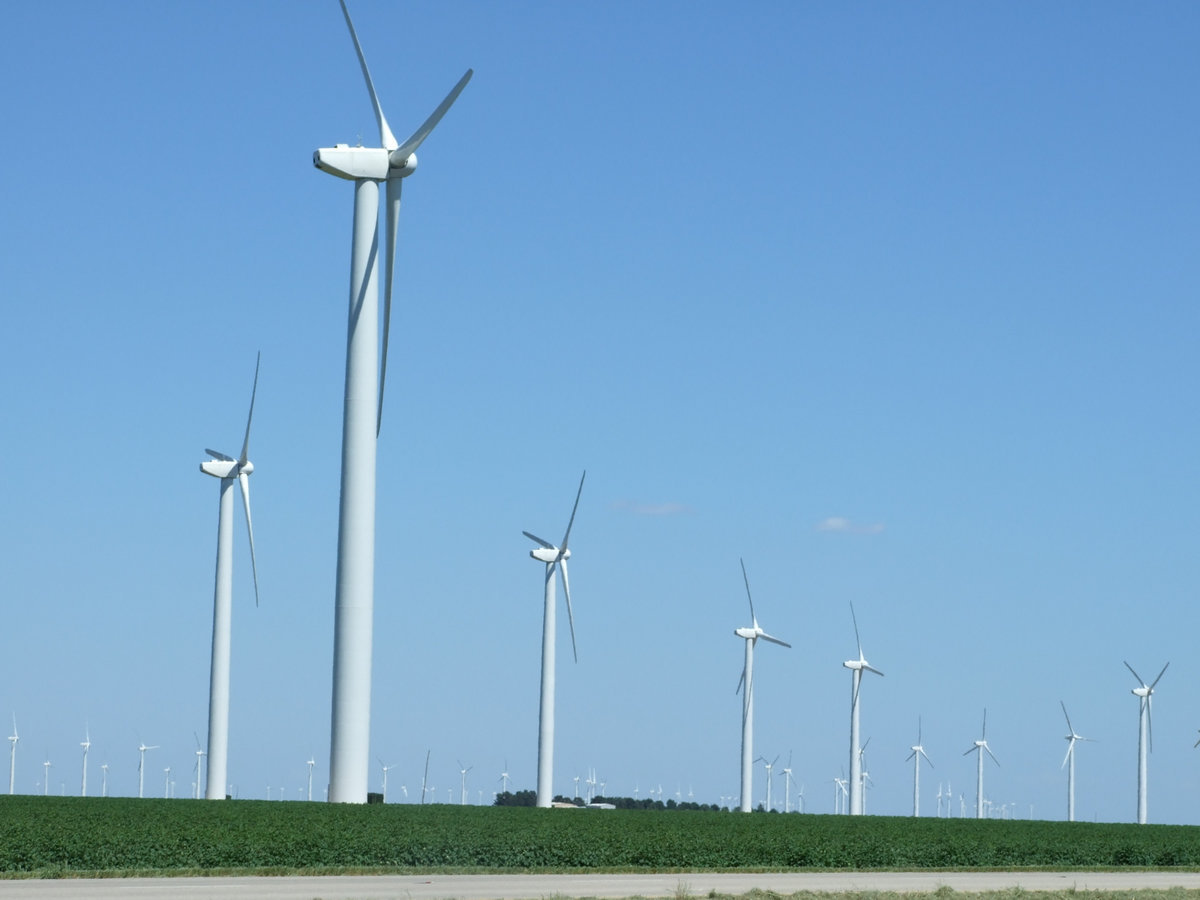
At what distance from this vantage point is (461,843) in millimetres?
48812

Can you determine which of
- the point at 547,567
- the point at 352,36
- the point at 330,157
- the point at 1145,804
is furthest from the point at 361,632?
the point at 1145,804

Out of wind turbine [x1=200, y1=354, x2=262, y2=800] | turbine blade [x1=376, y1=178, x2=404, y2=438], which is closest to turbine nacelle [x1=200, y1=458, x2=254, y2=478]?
wind turbine [x1=200, y1=354, x2=262, y2=800]

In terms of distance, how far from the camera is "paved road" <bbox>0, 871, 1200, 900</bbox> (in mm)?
34781

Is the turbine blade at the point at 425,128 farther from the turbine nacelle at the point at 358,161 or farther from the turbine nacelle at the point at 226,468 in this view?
the turbine nacelle at the point at 226,468

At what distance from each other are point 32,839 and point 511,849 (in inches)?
551

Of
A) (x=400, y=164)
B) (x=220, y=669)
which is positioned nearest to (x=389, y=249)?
(x=400, y=164)

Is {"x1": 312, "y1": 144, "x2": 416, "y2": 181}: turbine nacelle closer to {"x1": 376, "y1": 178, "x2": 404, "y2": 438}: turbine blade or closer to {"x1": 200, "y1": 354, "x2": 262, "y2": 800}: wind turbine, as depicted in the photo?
{"x1": 376, "y1": 178, "x2": 404, "y2": 438}: turbine blade

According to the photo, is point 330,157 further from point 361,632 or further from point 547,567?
point 547,567

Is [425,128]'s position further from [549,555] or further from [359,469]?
[549,555]

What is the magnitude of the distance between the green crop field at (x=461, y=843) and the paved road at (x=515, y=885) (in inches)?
112

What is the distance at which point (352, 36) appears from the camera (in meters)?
→ 54.5

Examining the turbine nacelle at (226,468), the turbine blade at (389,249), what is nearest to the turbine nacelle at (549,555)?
the turbine nacelle at (226,468)

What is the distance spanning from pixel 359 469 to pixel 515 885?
49.5ft

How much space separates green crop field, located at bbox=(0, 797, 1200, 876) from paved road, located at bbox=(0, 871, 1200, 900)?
2.84 m
